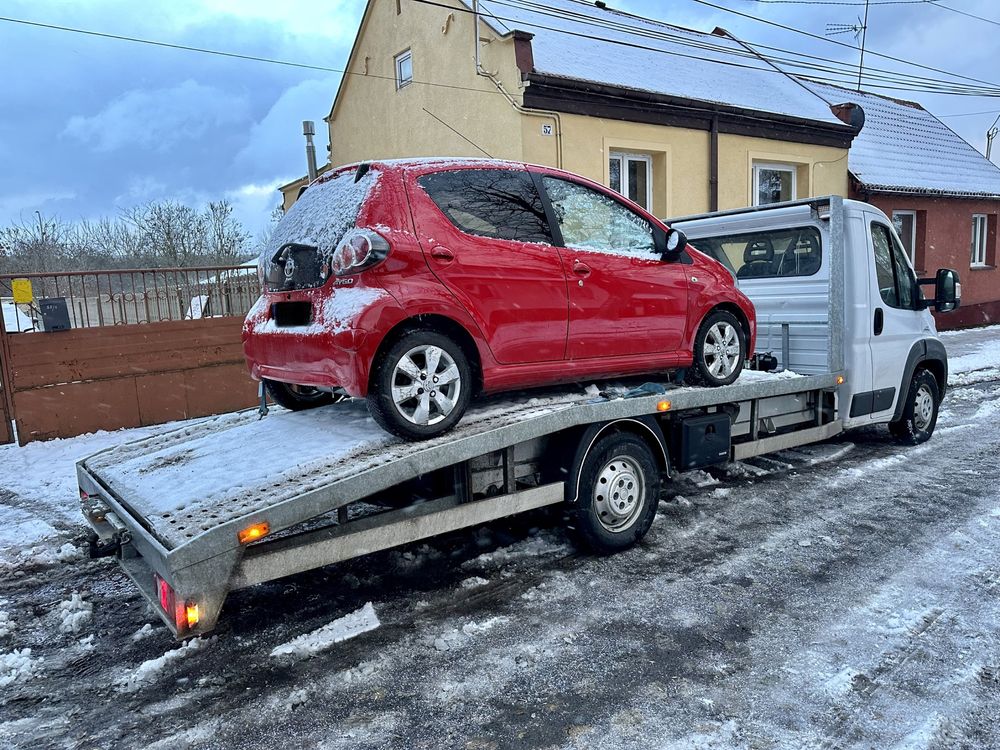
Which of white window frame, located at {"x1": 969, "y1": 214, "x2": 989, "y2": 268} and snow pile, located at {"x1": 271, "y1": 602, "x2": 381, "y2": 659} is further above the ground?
white window frame, located at {"x1": 969, "y1": 214, "x2": 989, "y2": 268}

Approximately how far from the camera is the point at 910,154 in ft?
62.5

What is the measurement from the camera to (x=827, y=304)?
625 cm

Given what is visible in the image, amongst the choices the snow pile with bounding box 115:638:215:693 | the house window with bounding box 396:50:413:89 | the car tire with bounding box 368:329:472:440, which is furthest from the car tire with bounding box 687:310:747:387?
the house window with bounding box 396:50:413:89

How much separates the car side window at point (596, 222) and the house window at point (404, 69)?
33.6 feet

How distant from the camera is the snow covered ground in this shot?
2896 millimetres

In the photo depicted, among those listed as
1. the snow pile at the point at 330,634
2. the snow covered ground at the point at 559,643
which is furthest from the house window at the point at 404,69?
the snow pile at the point at 330,634

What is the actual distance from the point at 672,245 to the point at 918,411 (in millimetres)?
3941

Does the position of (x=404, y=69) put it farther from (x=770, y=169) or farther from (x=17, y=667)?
(x=17, y=667)

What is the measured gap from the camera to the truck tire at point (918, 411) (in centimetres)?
712

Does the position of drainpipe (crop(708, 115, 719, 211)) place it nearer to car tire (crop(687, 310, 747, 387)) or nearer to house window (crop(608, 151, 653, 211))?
house window (crop(608, 151, 653, 211))

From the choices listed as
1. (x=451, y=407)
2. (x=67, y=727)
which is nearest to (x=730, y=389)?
(x=451, y=407)

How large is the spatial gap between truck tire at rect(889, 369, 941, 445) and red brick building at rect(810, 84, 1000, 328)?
10156mm

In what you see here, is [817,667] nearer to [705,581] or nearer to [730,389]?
[705,581]

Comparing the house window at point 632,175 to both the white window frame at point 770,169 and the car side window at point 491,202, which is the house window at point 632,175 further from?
the car side window at point 491,202
